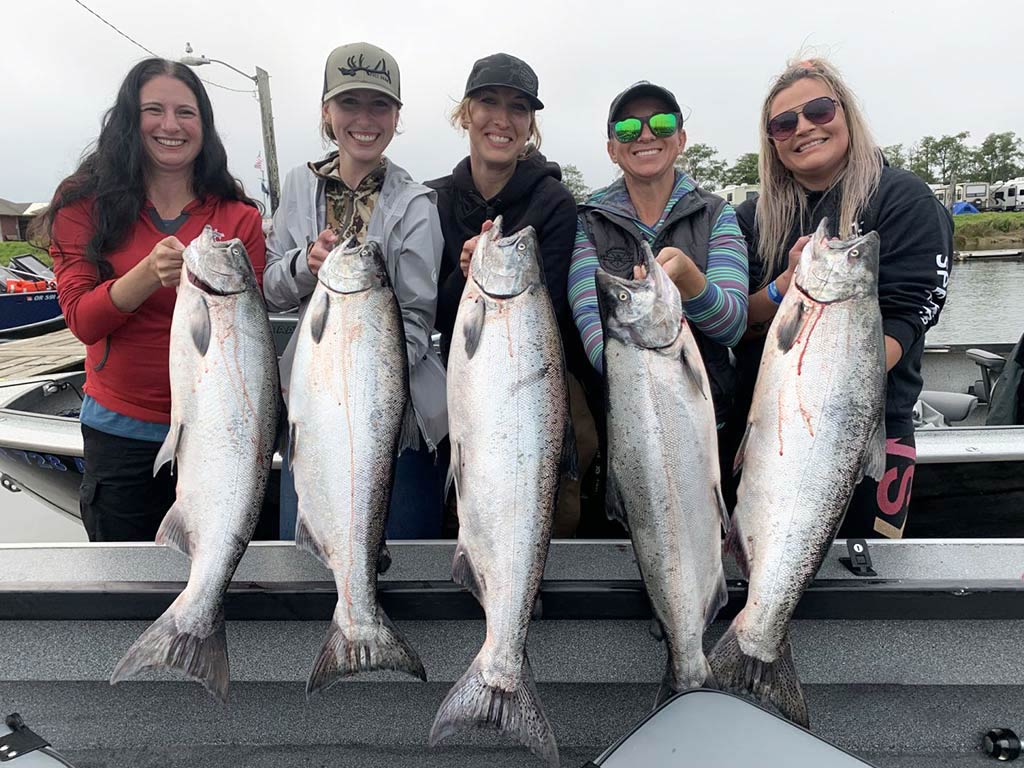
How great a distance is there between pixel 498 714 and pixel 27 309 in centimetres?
1996

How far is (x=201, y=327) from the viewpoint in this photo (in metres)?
2.14

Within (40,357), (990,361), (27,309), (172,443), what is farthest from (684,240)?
(27,309)

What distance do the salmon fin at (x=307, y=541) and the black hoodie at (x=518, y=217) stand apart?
39.1 inches

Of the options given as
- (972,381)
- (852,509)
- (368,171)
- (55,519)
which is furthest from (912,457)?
(55,519)

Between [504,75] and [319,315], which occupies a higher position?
[504,75]

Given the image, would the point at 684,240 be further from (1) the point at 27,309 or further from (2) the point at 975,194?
(2) the point at 975,194

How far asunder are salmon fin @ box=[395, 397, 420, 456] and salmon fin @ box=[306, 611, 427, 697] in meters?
0.59

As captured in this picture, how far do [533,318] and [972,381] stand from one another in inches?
271

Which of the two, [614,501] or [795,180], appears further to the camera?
[795,180]

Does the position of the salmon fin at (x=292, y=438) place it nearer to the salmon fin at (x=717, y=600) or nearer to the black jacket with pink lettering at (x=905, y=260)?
the salmon fin at (x=717, y=600)

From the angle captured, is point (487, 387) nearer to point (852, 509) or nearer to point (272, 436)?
point (272, 436)

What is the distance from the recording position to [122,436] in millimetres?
2592

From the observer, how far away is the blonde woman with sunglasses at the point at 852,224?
2322 mm

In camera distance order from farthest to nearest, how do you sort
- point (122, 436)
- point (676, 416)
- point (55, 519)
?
point (55, 519) → point (122, 436) → point (676, 416)
